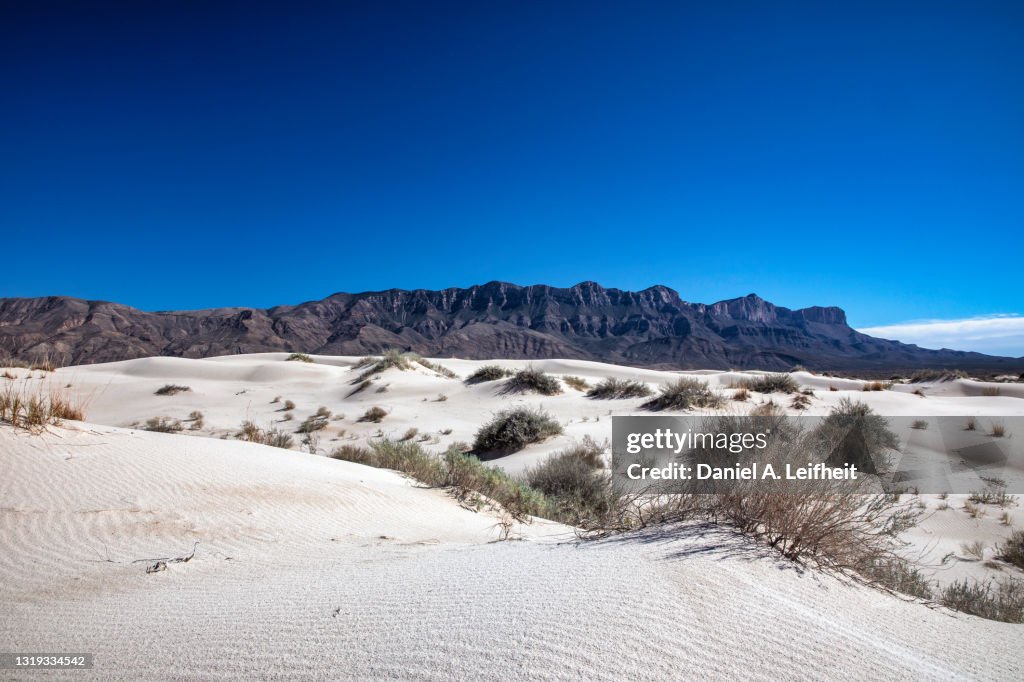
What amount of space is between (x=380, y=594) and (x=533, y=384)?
14768 millimetres

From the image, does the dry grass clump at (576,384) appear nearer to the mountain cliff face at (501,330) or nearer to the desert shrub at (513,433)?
the desert shrub at (513,433)

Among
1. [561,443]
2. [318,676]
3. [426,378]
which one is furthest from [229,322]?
[318,676]

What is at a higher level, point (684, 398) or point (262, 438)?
point (684, 398)

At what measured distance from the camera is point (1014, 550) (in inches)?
192

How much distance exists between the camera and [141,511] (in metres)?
3.99

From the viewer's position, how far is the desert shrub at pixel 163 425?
12284 mm

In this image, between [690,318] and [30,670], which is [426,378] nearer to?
[30,670]

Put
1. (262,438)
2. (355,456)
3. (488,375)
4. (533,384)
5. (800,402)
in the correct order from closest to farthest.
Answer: (355,456), (262,438), (800,402), (533,384), (488,375)

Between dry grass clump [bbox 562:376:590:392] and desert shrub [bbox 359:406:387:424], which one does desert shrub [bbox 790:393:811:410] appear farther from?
desert shrub [bbox 359:406:387:424]

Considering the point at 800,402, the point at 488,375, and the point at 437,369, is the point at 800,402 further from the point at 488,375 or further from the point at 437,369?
the point at 437,369

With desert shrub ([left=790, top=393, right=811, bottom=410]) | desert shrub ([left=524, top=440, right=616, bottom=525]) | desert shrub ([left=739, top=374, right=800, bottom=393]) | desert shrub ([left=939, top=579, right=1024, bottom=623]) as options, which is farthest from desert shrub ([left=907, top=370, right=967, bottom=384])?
desert shrub ([left=939, top=579, right=1024, bottom=623])

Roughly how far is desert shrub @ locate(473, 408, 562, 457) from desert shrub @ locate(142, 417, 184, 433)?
25.0 ft

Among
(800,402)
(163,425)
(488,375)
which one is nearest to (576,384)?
(488,375)

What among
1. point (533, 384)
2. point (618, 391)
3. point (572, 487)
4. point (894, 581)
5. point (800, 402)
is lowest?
point (572, 487)
